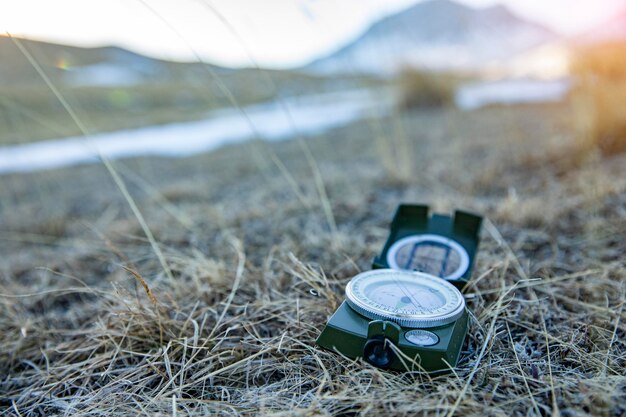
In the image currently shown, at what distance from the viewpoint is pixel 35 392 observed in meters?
1.08

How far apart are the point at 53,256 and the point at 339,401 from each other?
1.69 metres

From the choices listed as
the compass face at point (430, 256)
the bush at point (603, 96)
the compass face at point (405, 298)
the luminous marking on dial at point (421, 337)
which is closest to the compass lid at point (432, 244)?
the compass face at point (430, 256)

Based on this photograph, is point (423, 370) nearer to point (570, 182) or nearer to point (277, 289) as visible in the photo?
point (277, 289)

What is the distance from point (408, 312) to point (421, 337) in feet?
0.18

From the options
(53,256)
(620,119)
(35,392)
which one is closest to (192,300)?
(35,392)

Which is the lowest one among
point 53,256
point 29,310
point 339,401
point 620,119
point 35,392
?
point 53,256

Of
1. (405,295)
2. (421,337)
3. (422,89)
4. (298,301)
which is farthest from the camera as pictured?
(422,89)

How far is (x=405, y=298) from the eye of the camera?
3.26ft

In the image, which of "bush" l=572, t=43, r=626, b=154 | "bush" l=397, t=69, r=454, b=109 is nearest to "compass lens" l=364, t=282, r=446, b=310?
"bush" l=572, t=43, r=626, b=154

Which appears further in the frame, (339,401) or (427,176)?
(427,176)

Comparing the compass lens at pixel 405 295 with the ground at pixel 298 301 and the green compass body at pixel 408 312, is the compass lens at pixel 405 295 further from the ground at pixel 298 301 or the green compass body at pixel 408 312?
the ground at pixel 298 301

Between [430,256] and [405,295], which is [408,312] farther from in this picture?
[430,256]

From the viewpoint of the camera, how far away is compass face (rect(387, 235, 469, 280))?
119 centimetres

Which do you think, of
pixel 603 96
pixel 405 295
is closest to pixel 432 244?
pixel 405 295
